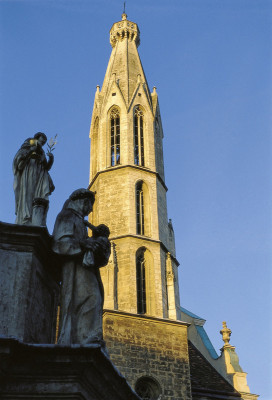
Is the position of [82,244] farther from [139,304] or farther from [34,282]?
[139,304]

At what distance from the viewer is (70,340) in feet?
16.8

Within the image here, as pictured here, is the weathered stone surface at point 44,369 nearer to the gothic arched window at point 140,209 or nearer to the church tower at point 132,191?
the church tower at point 132,191

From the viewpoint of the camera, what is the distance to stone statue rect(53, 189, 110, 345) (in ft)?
17.1

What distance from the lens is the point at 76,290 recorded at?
5.38 metres

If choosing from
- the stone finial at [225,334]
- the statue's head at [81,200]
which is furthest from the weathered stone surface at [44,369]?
the stone finial at [225,334]

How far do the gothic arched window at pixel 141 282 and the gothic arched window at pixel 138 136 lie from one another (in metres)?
4.80

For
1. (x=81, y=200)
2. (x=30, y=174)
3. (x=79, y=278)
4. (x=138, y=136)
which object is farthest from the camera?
(x=138, y=136)

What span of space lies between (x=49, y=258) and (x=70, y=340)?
36.4 inches

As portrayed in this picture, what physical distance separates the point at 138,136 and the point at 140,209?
4012mm

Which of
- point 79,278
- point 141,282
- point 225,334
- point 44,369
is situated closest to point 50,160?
point 79,278

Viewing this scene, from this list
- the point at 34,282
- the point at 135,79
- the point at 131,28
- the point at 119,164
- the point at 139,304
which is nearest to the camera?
the point at 34,282

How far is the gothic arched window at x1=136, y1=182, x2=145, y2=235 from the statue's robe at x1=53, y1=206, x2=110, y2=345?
17147 millimetres

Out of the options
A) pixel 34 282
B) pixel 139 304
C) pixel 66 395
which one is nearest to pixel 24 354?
pixel 66 395

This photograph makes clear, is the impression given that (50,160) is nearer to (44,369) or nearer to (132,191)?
(44,369)
